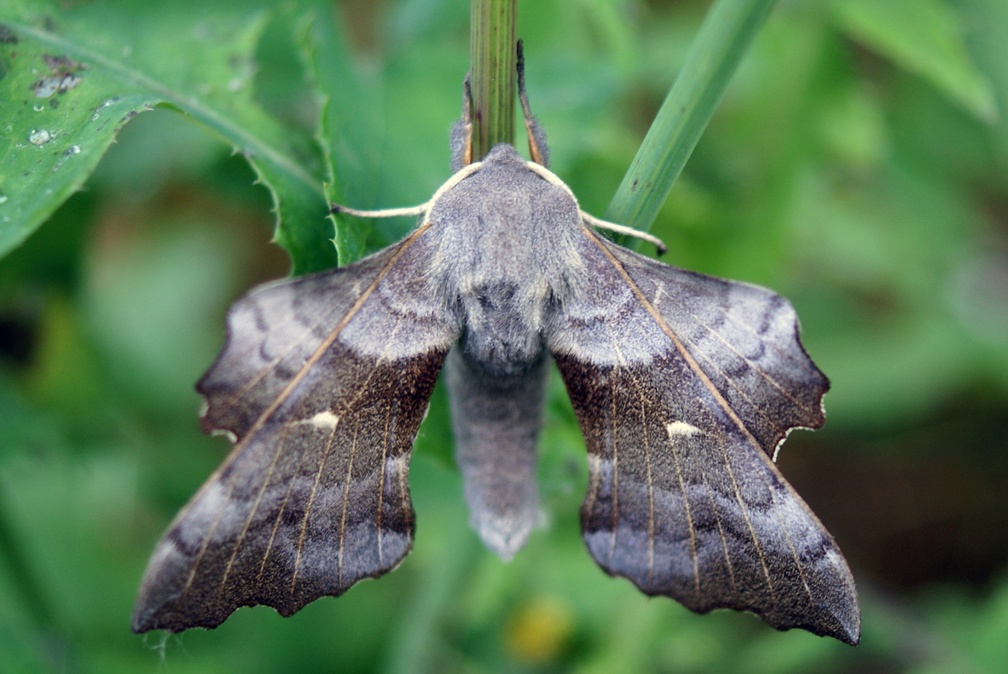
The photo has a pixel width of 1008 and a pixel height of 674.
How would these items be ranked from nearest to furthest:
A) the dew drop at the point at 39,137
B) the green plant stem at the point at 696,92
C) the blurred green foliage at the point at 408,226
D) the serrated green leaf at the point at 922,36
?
the green plant stem at the point at 696,92, the dew drop at the point at 39,137, the blurred green foliage at the point at 408,226, the serrated green leaf at the point at 922,36

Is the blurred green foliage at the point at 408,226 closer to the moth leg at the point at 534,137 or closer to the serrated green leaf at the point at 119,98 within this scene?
the serrated green leaf at the point at 119,98

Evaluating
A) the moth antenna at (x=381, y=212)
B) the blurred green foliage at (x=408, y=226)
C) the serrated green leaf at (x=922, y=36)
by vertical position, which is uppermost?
the serrated green leaf at (x=922, y=36)

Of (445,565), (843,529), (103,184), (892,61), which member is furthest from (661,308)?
(892,61)

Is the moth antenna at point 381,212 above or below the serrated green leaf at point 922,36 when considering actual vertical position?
below

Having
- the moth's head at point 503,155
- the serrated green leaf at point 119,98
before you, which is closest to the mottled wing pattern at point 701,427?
the moth's head at point 503,155

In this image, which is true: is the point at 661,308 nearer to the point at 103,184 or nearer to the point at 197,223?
the point at 103,184

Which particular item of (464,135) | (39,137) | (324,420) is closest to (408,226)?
(464,135)
